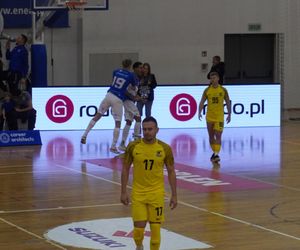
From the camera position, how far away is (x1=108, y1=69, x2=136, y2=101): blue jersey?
69.6 feet

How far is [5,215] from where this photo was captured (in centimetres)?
1447

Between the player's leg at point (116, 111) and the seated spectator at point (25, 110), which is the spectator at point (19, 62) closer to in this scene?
the seated spectator at point (25, 110)

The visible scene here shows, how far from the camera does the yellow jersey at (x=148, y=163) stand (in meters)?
11.0

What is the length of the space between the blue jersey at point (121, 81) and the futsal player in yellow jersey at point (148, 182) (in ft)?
33.4

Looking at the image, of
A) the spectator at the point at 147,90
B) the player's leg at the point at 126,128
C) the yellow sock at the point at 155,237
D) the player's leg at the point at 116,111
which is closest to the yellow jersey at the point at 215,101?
the player's leg at the point at 116,111

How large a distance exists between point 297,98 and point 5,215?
907 inches

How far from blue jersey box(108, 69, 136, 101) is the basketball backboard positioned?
6.54 m

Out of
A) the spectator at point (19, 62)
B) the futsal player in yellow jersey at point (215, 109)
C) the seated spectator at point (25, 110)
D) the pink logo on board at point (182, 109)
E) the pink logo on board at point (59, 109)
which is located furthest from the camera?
the pink logo on board at point (182, 109)

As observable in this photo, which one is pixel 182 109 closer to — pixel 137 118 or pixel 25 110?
pixel 25 110

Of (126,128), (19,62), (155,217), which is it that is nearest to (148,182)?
(155,217)

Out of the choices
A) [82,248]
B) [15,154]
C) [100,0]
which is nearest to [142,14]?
[100,0]

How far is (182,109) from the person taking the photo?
93.0 feet

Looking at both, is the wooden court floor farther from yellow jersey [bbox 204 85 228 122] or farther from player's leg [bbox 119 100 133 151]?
yellow jersey [bbox 204 85 228 122]

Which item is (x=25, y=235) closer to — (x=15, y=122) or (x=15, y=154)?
Answer: (x=15, y=154)
